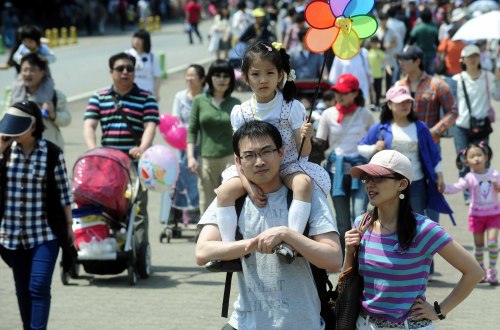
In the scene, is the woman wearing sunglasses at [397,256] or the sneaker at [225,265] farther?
the woman wearing sunglasses at [397,256]

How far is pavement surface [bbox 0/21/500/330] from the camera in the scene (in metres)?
8.74

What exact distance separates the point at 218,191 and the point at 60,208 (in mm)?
2736

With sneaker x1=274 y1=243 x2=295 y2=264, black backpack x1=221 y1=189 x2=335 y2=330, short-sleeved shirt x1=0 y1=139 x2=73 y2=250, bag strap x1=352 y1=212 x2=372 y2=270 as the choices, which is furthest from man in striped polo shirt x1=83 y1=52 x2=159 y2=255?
sneaker x1=274 y1=243 x2=295 y2=264

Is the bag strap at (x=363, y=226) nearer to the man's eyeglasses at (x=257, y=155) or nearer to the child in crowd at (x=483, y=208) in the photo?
the man's eyeglasses at (x=257, y=155)

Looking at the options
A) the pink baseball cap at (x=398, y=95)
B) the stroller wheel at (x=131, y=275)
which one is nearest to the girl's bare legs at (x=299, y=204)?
the pink baseball cap at (x=398, y=95)

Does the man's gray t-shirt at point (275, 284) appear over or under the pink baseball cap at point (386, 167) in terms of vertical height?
under

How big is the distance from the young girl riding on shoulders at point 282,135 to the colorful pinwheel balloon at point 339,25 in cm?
18

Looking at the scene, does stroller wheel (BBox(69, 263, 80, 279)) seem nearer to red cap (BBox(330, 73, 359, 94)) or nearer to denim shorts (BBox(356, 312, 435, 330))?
red cap (BBox(330, 73, 359, 94))

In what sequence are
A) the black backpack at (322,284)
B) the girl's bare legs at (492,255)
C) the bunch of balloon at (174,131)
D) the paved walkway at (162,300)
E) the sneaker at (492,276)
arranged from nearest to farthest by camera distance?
the black backpack at (322,284) < the paved walkway at (162,300) < the girl's bare legs at (492,255) < the sneaker at (492,276) < the bunch of balloon at (174,131)

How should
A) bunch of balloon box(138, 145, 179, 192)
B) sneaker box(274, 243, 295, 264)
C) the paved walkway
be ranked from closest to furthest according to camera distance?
sneaker box(274, 243, 295, 264), the paved walkway, bunch of balloon box(138, 145, 179, 192)

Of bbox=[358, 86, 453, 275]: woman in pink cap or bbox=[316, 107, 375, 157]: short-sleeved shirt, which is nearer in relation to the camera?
bbox=[358, 86, 453, 275]: woman in pink cap

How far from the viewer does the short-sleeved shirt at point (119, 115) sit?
10125mm

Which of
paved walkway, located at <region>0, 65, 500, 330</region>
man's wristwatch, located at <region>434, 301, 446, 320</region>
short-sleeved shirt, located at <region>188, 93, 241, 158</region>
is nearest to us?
man's wristwatch, located at <region>434, 301, 446, 320</region>

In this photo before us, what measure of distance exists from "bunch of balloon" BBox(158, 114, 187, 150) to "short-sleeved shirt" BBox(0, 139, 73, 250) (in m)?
4.68
